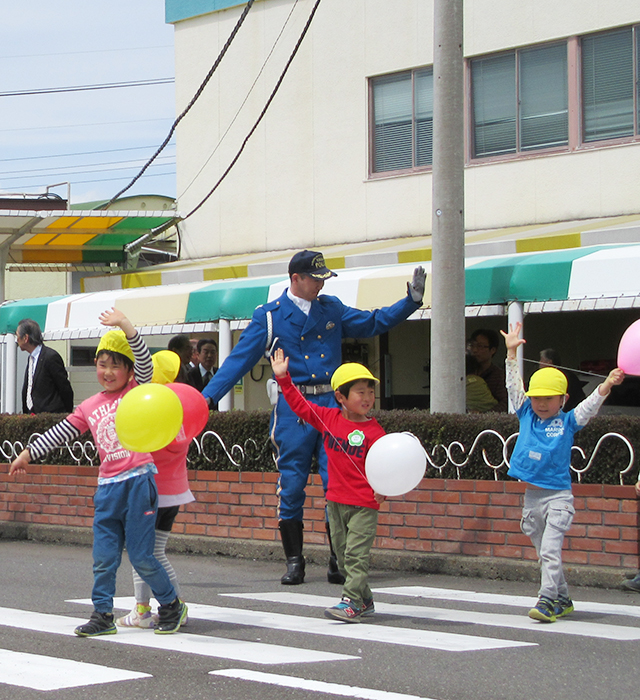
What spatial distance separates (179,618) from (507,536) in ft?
9.53

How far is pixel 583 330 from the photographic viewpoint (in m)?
15.1

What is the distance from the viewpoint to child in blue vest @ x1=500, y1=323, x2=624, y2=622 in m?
6.46

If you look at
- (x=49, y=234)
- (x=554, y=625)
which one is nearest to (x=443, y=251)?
(x=554, y=625)

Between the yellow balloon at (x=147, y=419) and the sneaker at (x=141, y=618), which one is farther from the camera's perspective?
the sneaker at (x=141, y=618)

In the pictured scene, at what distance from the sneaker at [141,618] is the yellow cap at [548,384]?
243 centimetres

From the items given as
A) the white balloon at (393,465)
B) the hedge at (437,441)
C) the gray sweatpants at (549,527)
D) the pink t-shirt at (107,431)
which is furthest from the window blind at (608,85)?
the pink t-shirt at (107,431)

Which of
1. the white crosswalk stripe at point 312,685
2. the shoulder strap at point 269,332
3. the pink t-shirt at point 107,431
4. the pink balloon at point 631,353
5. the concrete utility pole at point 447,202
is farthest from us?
the concrete utility pole at point 447,202

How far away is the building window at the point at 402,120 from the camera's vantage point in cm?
1549

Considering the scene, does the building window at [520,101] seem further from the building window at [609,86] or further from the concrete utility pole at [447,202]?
the concrete utility pole at [447,202]

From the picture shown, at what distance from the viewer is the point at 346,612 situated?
20.7 ft

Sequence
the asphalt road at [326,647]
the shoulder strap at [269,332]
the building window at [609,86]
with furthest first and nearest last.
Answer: the building window at [609,86] → the shoulder strap at [269,332] → the asphalt road at [326,647]

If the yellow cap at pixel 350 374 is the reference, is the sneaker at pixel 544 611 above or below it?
below

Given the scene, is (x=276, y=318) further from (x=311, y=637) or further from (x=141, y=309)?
(x=141, y=309)

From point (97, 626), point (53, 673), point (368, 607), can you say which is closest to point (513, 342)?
point (368, 607)
